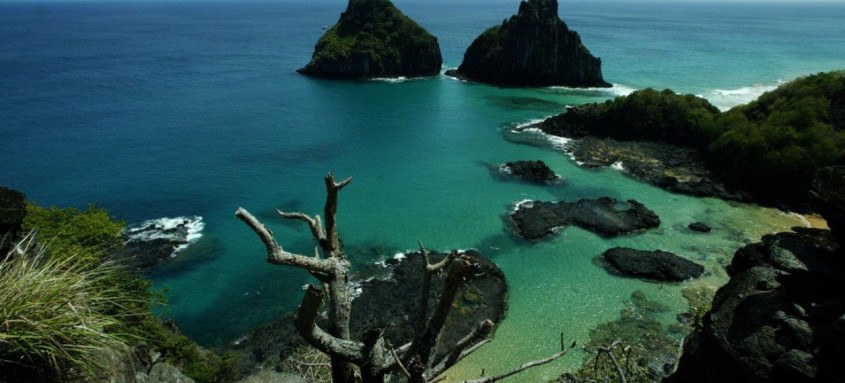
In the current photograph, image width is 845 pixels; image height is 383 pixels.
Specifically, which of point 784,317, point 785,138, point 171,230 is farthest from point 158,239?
point 785,138

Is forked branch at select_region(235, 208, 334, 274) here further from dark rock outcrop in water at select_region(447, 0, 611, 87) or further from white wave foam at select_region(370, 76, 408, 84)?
white wave foam at select_region(370, 76, 408, 84)

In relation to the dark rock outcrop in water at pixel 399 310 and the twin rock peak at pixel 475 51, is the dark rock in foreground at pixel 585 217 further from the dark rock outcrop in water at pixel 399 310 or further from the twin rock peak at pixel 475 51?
the twin rock peak at pixel 475 51

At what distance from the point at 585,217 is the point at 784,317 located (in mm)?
29197

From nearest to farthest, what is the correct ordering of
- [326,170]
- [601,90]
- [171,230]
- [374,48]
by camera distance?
[171,230] < [326,170] < [601,90] < [374,48]

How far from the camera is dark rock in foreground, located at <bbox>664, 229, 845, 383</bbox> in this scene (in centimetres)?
1460

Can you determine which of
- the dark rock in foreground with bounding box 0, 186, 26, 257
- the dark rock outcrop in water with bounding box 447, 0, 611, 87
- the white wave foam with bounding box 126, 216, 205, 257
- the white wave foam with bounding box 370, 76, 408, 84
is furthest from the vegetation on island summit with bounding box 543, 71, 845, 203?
the dark rock in foreground with bounding box 0, 186, 26, 257

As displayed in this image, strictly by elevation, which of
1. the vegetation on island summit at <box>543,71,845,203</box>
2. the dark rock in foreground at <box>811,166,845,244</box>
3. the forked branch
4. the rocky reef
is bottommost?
the rocky reef

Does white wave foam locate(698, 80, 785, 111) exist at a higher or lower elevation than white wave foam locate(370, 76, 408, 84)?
lower

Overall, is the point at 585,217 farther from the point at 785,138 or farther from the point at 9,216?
the point at 9,216

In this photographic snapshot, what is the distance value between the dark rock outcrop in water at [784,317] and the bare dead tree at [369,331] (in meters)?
10.4

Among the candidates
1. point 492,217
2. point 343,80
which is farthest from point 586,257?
point 343,80

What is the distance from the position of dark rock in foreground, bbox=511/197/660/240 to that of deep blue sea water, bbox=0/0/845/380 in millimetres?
1233

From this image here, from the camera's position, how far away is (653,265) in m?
37.3

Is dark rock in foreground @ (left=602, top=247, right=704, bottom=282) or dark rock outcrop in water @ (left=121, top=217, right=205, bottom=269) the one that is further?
dark rock outcrop in water @ (left=121, top=217, right=205, bottom=269)
